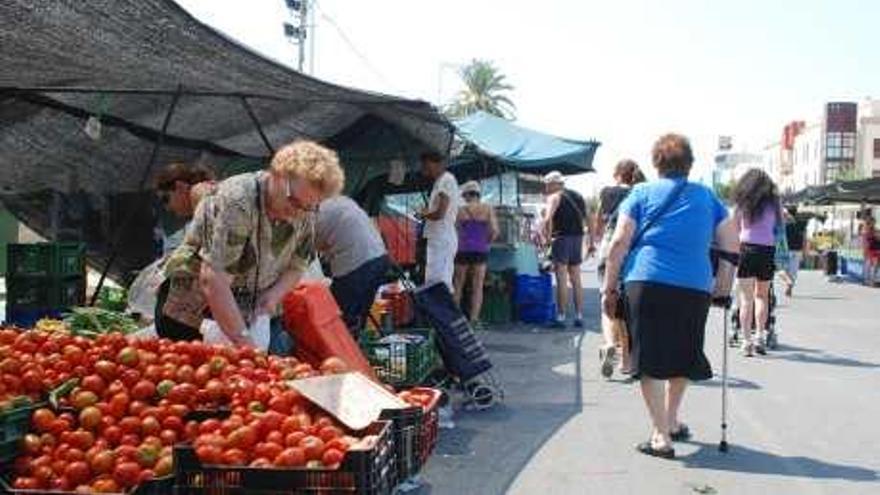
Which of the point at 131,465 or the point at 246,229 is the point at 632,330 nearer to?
the point at 246,229

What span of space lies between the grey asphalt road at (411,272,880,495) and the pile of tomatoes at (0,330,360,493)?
201cm

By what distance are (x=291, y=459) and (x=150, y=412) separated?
749 mm

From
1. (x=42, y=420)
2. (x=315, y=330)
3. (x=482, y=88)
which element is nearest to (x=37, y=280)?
(x=315, y=330)

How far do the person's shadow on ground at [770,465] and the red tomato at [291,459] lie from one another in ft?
12.4

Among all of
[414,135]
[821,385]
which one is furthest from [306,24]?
[821,385]

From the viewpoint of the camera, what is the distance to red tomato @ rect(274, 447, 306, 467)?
3.26m

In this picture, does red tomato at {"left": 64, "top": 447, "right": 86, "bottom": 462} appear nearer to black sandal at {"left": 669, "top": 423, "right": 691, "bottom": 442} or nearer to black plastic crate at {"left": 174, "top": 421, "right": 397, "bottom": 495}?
black plastic crate at {"left": 174, "top": 421, "right": 397, "bottom": 495}

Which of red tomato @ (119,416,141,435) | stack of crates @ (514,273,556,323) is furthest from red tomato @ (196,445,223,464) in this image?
stack of crates @ (514,273,556,323)

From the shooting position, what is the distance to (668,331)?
648 centimetres

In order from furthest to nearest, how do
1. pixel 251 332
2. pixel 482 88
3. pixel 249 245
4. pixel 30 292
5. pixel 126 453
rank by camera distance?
pixel 482 88
pixel 30 292
pixel 251 332
pixel 249 245
pixel 126 453

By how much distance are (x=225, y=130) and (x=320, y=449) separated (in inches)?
322

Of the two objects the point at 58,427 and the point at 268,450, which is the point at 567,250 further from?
the point at 268,450

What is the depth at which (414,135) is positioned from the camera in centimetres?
1137

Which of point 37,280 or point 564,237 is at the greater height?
point 564,237
